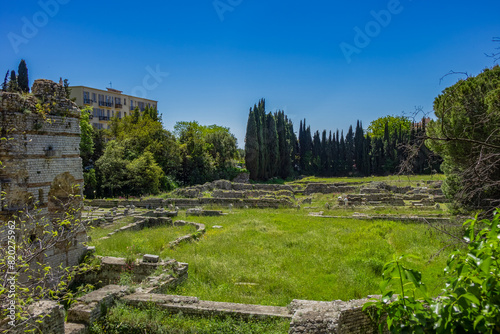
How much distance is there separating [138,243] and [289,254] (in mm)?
6062

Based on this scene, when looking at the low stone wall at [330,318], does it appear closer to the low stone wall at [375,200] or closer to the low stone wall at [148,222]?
the low stone wall at [148,222]

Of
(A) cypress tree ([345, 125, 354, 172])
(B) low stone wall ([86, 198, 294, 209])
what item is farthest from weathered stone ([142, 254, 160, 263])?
(A) cypress tree ([345, 125, 354, 172])

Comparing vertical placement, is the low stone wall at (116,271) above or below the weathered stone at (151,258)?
below

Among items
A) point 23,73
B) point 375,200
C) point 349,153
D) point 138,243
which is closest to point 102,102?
point 23,73

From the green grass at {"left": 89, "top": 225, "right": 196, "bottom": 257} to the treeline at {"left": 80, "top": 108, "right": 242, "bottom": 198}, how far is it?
15603mm

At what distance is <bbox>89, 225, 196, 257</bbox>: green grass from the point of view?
12.4 metres

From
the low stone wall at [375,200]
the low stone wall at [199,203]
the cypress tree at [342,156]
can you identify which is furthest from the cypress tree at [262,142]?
the low stone wall at [199,203]

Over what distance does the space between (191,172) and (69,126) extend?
A: 103ft

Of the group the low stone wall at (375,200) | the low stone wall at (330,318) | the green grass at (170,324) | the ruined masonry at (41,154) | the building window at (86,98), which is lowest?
the green grass at (170,324)

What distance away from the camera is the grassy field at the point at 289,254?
356 inches

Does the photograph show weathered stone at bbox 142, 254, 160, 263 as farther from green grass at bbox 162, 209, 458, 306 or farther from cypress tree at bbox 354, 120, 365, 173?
cypress tree at bbox 354, 120, 365, 173

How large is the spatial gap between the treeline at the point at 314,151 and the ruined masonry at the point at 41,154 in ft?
135

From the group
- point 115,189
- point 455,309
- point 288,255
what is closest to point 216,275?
point 288,255

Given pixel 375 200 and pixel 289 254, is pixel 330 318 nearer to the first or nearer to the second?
pixel 289 254
